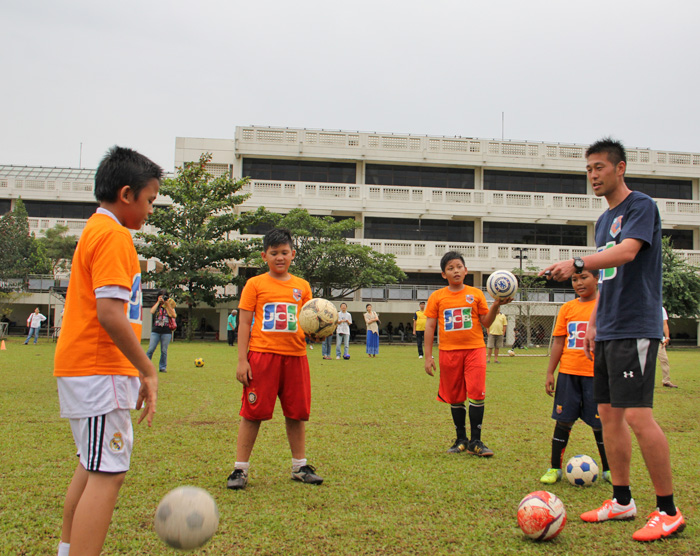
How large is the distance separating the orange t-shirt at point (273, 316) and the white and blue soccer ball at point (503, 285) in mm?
1829

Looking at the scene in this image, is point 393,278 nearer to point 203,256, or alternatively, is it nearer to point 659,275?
point 203,256

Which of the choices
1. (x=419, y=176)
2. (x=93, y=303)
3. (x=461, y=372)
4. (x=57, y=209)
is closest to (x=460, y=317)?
(x=461, y=372)

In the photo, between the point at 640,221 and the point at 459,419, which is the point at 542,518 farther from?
the point at 459,419

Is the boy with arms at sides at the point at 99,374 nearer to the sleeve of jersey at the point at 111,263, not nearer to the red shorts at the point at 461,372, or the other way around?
the sleeve of jersey at the point at 111,263

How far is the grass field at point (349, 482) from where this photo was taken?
3.40 metres

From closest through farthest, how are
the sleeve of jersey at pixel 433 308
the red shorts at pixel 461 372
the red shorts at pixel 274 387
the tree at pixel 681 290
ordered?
1. the red shorts at pixel 274 387
2. the red shorts at pixel 461 372
3. the sleeve of jersey at pixel 433 308
4. the tree at pixel 681 290

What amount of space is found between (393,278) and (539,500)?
27.6m

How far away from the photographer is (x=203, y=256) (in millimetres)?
28750

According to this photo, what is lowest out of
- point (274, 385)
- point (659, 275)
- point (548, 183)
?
point (274, 385)

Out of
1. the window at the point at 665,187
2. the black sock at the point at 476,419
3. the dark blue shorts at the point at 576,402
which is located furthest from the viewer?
the window at the point at 665,187

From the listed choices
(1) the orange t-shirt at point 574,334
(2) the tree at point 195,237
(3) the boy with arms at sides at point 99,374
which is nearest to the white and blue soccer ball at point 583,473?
(1) the orange t-shirt at point 574,334

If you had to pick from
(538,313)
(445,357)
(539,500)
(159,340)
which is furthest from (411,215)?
(539,500)

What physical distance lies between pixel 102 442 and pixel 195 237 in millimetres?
27482

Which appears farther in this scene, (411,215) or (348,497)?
(411,215)
